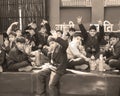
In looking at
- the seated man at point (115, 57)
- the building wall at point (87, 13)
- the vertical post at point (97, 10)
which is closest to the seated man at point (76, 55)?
the seated man at point (115, 57)

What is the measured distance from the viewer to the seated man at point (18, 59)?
8.23 metres

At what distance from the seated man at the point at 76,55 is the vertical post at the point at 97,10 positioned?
4041mm

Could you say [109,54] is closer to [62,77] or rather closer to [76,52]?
[76,52]

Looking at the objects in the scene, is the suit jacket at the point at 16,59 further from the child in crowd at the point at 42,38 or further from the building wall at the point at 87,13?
the building wall at the point at 87,13

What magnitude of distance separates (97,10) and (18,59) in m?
5.12

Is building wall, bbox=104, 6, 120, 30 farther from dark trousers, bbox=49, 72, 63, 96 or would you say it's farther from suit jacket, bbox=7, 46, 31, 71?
dark trousers, bbox=49, 72, 63, 96

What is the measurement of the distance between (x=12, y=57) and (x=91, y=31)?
2587 mm

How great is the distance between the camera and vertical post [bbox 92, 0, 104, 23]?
12.6m

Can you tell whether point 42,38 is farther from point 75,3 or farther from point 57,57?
point 75,3

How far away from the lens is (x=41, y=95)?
7.85m

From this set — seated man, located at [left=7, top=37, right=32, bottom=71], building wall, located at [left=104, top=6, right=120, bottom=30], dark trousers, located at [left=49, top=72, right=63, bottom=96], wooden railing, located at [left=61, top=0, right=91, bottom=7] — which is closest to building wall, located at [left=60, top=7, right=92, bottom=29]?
wooden railing, located at [left=61, top=0, right=91, bottom=7]

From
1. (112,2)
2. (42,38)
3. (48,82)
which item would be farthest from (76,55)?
(112,2)

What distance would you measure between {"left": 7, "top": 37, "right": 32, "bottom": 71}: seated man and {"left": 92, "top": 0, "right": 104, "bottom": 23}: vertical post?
4800 millimetres

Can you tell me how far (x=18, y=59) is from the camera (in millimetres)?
8242
